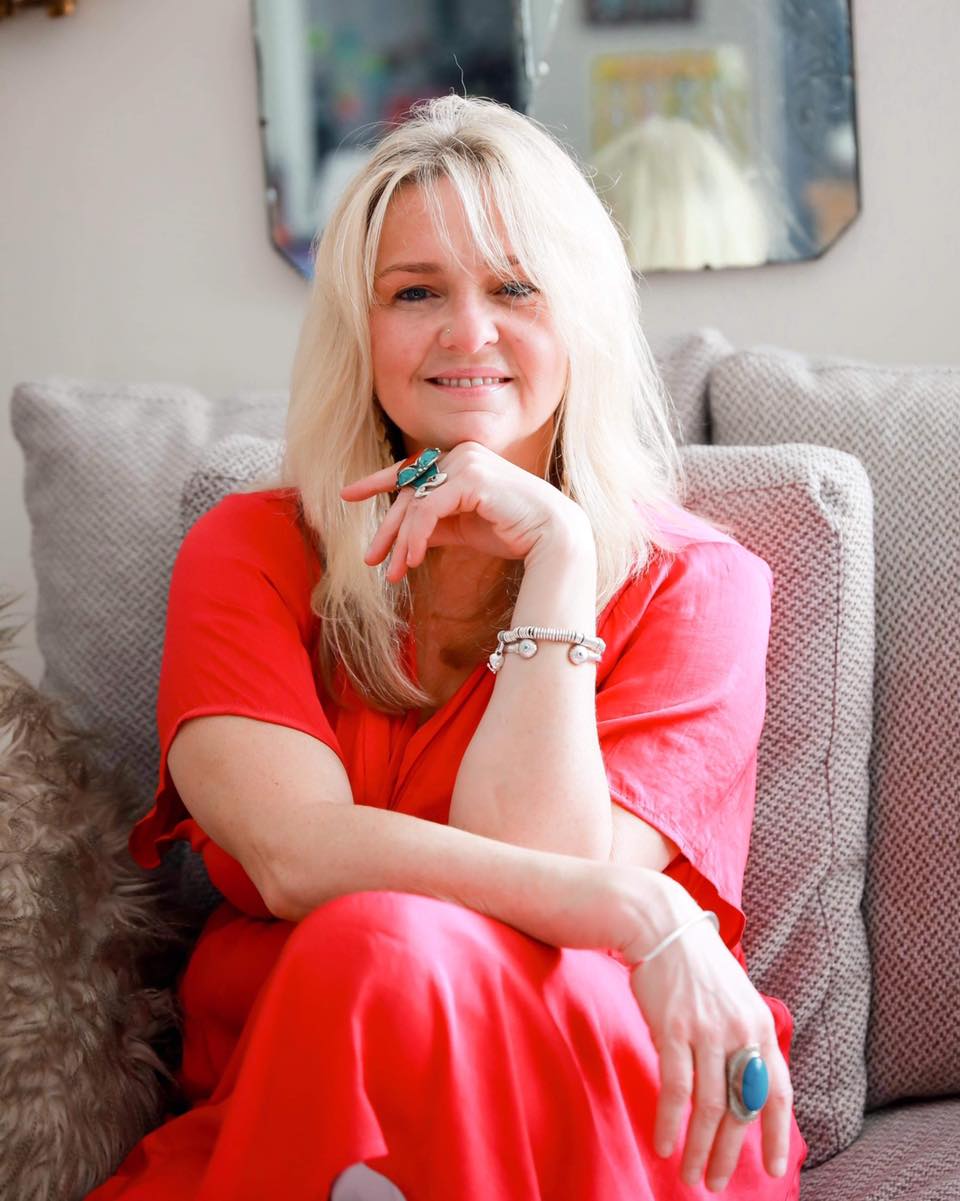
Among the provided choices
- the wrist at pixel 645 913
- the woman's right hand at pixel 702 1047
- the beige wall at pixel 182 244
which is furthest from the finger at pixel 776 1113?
the beige wall at pixel 182 244

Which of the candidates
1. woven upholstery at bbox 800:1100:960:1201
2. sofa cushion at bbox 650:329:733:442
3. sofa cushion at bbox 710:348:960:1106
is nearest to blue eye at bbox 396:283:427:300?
sofa cushion at bbox 650:329:733:442

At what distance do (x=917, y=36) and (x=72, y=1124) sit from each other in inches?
65.5

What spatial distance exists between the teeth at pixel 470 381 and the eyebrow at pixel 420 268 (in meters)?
0.10

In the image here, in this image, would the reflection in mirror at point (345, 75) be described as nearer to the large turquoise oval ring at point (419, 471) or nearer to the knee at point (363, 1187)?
the large turquoise oval ring at point (419, 471)

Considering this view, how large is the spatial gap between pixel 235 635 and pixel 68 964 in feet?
1.08

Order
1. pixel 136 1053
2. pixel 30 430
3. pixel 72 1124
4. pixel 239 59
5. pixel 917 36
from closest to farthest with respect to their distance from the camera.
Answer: pixel 72 1124 → pixel 136 1053 → pixel 30 430 → pixel 917 36 → pixel 239 59

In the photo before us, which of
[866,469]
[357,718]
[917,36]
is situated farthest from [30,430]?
[917,36]

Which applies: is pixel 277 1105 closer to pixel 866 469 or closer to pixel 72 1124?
pixel 72 1124

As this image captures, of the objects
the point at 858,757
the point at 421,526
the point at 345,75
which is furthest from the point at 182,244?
the point at 858,757

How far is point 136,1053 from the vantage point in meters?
1.22

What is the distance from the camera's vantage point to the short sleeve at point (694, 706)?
117cm

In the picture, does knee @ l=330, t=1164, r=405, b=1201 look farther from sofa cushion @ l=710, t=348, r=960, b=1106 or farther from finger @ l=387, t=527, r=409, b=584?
sofa cushion @ l=710, t=348, r=960, b=1106

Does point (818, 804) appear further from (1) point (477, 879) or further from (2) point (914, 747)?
(1) point (477, 879)

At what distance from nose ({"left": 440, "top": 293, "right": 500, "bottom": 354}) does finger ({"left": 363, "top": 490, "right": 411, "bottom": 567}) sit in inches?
6.2
